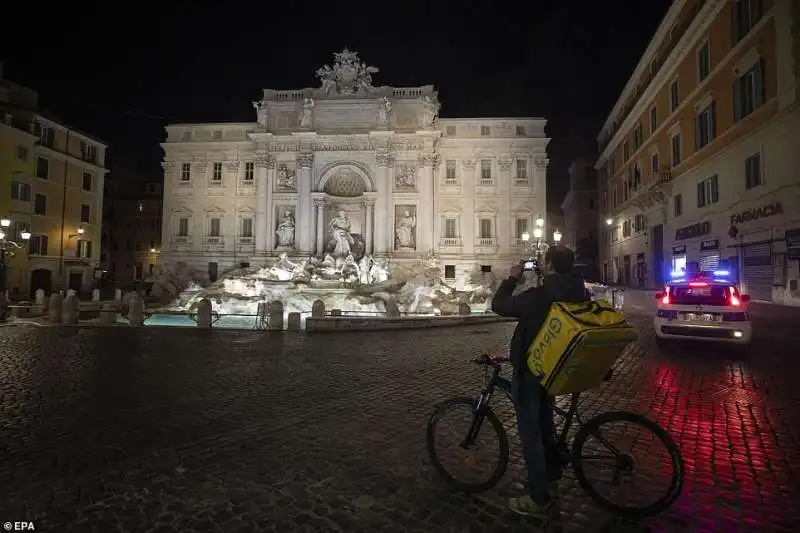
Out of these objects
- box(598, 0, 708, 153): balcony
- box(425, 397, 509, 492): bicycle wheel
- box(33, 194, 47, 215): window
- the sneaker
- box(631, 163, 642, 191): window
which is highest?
box(598, 0, 708, 153): balcony

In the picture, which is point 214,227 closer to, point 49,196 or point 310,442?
point 49,196

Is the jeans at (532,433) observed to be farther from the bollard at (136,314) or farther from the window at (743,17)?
the window at (743,17)

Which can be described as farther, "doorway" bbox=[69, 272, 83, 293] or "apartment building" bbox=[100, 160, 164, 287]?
"apartment building" bbox=[100, 160, 164, 287]

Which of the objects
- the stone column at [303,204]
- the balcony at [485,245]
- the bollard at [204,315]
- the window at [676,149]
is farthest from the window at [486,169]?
the bollard at [204,315]

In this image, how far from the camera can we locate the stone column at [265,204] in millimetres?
37938

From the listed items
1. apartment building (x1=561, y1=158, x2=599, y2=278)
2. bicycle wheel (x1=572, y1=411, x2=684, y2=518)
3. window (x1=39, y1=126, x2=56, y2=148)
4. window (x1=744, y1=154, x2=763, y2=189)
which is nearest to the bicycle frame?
bicycle wheel (x1=572, y1=411, x2=684, y2=518)

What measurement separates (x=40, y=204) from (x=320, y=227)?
23206 mm

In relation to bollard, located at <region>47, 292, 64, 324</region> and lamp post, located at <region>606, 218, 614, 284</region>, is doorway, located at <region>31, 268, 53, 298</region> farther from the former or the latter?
lamp post, located at <region>606, 218, 614, 284</region>

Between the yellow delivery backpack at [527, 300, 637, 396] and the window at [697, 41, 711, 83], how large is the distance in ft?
83.5

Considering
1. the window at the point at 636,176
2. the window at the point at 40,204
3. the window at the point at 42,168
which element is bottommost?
the window at the point at 40,204

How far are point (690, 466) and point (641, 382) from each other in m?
3.76

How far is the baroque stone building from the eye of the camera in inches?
1458

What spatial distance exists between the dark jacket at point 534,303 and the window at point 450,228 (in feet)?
116

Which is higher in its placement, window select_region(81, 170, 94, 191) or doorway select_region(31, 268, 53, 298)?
window select_region(81, 170, 94, 191)
